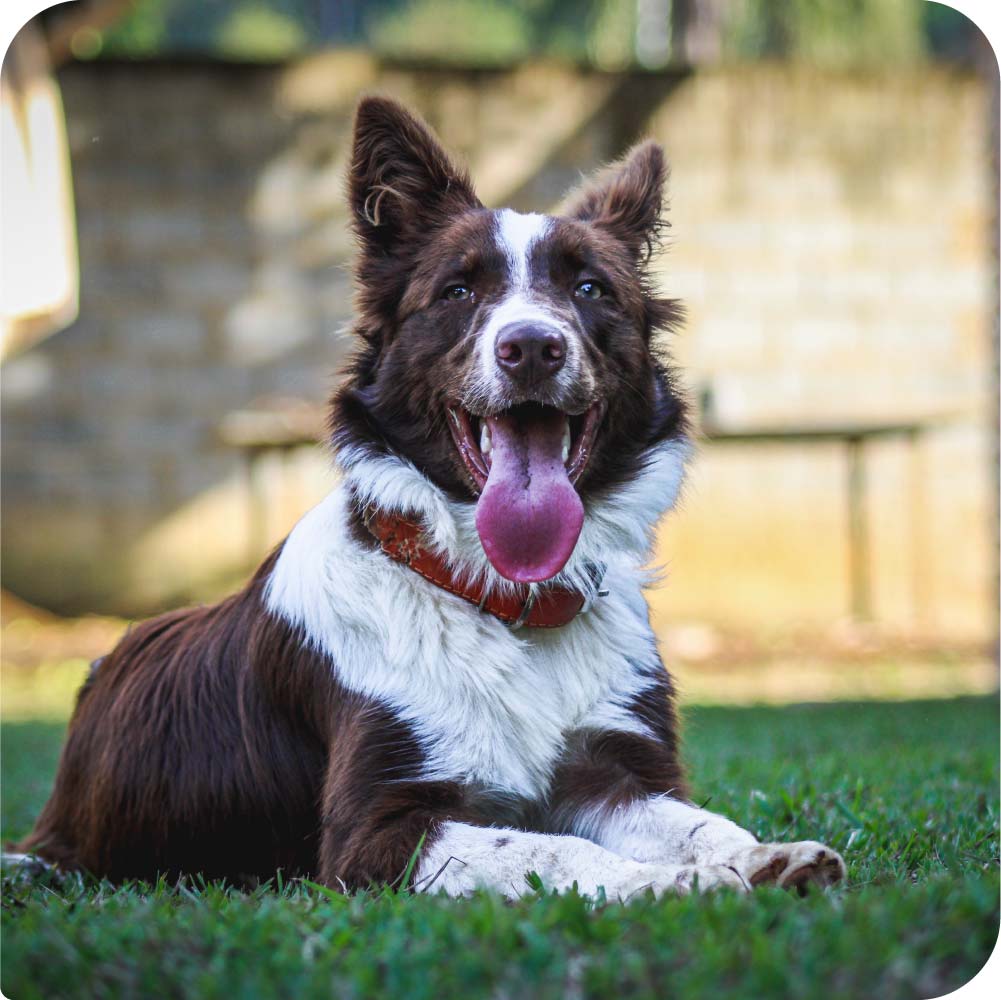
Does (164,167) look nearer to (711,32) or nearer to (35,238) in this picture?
(711,32)

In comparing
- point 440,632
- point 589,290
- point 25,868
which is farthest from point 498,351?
point 25,868

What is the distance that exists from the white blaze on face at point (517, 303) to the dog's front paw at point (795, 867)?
1.36m

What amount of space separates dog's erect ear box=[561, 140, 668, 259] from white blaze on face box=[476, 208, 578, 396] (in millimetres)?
484

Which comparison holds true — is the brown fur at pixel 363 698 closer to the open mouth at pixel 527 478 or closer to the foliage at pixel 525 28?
the open mouth at pixel 527 478

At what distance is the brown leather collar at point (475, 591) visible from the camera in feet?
11.5

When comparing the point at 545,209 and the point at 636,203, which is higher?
the point at 545,209

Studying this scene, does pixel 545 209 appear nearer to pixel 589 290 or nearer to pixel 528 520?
pixel 589 290

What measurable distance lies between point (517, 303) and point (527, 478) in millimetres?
507

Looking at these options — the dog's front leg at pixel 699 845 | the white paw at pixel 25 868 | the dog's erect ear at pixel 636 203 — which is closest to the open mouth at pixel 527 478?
the dog's front leg at pixel 699 845

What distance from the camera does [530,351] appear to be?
3395 millimetres

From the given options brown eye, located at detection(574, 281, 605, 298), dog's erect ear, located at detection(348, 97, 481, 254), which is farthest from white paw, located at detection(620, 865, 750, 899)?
dog's erect ear, located at detection(348, 97, 481, 254)

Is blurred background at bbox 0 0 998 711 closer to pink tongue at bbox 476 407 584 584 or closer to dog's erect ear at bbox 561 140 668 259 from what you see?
dog's erect ear at bbox 561 140 668 259

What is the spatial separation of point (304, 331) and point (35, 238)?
671cm

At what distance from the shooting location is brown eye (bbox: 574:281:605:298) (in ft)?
12.6
